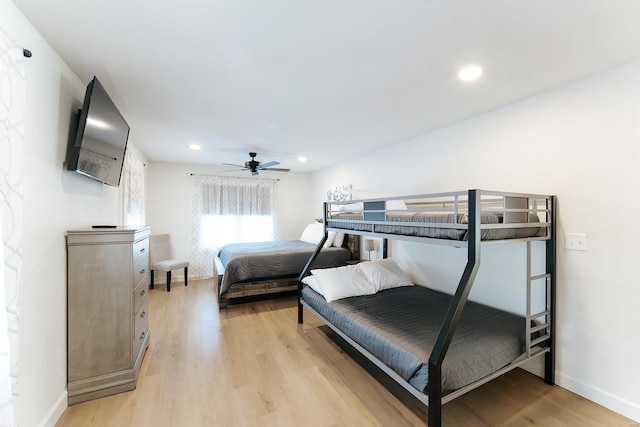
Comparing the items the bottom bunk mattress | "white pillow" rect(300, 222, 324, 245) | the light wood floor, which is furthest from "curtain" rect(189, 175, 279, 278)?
the bottom bunk mattress

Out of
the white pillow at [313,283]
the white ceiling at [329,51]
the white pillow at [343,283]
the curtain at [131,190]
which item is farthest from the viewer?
the curtain at [131,190]

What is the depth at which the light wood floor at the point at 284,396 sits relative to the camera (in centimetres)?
167

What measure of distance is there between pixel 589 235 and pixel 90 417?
368 centimetres

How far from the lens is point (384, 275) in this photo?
9.93ft

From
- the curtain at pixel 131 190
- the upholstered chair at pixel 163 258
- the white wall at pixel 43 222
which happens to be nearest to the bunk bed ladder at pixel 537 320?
the white wall at pixel 43 222

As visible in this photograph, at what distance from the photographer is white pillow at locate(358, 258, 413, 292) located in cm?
296

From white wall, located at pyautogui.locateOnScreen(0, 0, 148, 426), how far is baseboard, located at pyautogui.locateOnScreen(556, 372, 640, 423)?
350cm

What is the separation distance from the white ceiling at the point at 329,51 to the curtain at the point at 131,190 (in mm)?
796

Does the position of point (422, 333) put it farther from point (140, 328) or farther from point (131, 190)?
point (131, 190)

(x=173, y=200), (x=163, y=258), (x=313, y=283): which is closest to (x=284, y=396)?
(x=313, y=283)

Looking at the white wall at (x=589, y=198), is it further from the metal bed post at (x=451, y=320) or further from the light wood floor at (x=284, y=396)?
the metal bed post at (x=451, y=320)

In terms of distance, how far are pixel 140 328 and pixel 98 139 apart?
1592mm

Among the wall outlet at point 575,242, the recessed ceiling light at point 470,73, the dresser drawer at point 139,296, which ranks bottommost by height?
the dresser drawer at point 139,296

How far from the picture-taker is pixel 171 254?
495 cm
